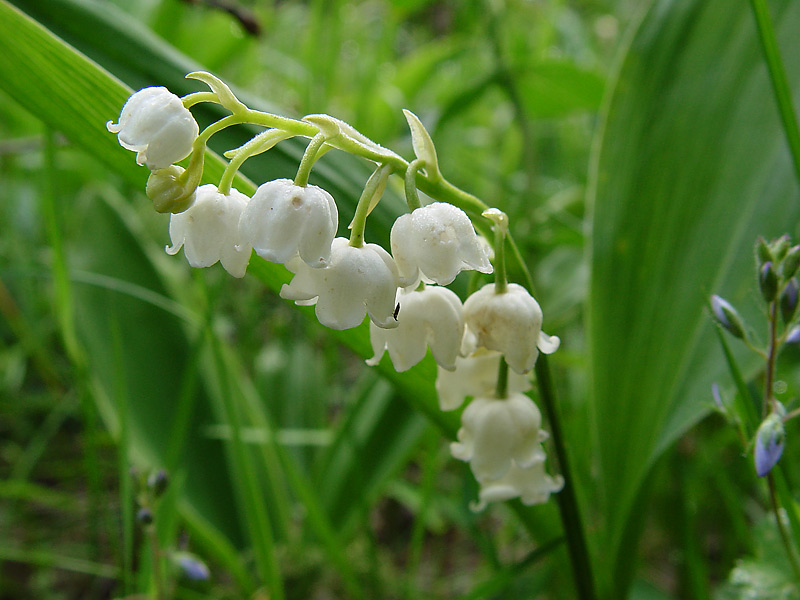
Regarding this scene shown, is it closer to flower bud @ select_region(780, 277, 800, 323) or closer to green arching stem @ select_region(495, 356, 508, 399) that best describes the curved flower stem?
flower bud @ select_region(780, 277, 800, 323)

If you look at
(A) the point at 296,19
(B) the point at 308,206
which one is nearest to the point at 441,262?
(B) the point at 308,206

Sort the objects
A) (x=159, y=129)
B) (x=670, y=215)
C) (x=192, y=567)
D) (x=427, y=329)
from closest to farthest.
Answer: (x=159, y=129), (x=427, y=329), (x=192, y=567), (x=670, y=215)

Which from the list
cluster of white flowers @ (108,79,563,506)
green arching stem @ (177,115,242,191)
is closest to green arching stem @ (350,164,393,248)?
cluster of white flowers @ (108,79,563,506)

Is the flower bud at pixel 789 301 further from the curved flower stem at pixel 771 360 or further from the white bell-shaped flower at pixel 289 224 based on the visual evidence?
Result: the white bell-shaped flower at pixel 289 224

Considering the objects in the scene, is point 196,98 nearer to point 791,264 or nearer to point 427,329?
point 427,329

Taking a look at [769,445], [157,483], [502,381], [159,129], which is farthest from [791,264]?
[157,483]

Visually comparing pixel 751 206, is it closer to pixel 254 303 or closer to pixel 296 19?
pixel 254 303
